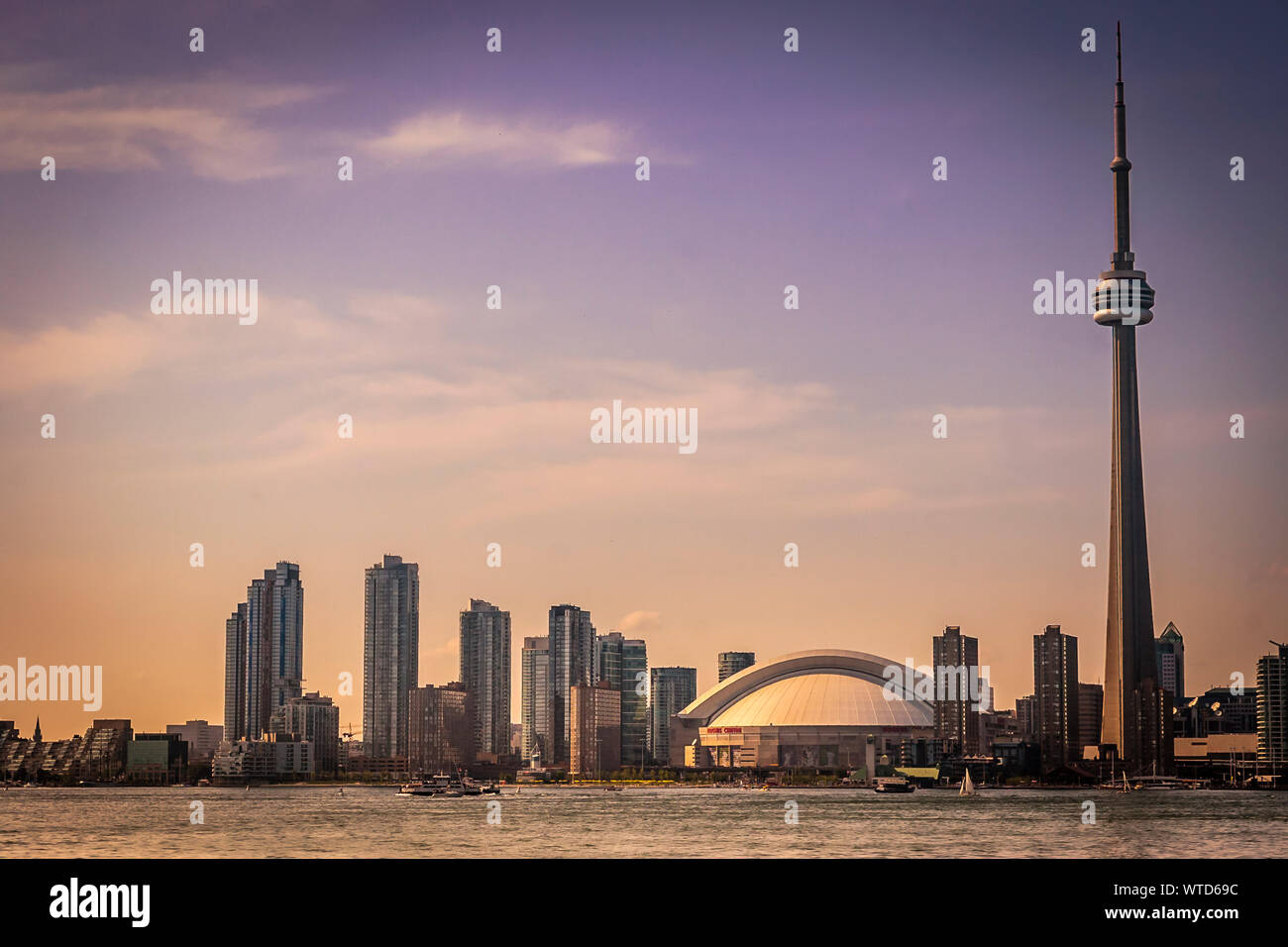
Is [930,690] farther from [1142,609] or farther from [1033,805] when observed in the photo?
[1033,805]

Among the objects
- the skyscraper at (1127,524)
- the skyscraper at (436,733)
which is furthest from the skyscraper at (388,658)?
the skyscraper at (1127,524)

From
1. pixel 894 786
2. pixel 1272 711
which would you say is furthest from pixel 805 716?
pixel 1272 711

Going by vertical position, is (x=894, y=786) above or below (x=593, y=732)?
below

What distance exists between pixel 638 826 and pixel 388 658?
8840cm

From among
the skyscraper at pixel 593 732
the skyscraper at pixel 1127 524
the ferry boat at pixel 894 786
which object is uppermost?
the skyscraper at pixel 1127 524

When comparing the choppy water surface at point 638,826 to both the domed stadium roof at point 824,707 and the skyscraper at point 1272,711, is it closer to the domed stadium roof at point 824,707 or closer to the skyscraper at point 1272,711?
the skyscraper at point 1272,711

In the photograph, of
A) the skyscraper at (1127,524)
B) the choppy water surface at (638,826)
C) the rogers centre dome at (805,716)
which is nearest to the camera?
the choppy water surface at (638,826)

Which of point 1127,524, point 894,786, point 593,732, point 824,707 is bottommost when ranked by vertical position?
point 894,786

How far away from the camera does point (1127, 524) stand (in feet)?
397

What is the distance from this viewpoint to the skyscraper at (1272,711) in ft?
418

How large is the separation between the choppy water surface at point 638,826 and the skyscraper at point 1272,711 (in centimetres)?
1383

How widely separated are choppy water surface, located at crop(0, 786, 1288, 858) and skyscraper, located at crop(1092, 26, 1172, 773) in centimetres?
1599

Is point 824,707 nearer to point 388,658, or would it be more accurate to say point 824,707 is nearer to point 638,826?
point 388,658
